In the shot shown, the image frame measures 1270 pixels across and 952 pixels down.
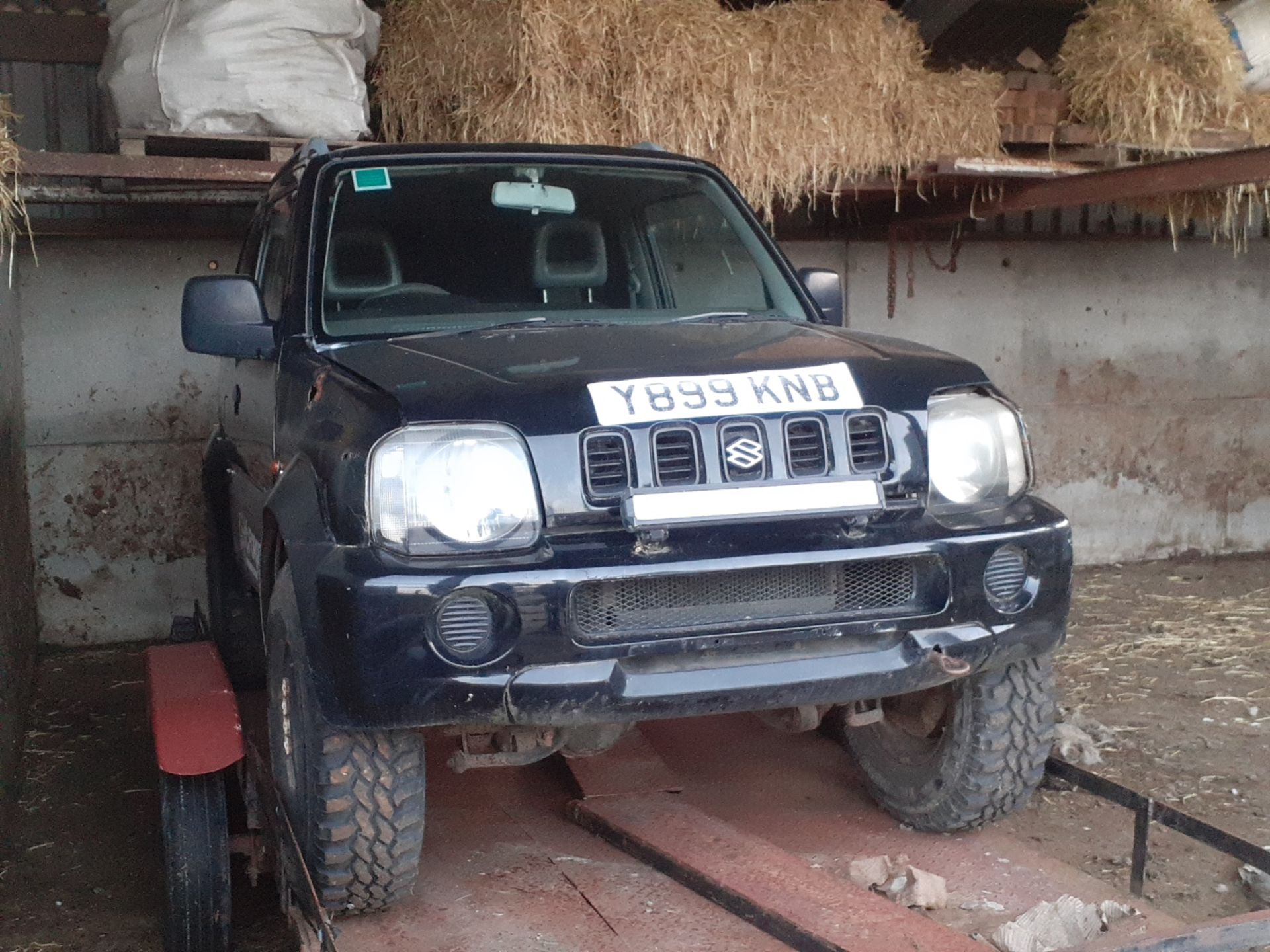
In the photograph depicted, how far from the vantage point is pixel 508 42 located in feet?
17.2

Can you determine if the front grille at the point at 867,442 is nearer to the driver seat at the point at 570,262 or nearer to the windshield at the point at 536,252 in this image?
the windshield at the point at 536,252

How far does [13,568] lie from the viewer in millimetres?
5176

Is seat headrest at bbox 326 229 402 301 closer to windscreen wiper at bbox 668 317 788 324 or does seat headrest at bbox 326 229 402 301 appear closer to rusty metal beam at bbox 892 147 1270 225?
windscreen wiper at bbox 668 317 788 324

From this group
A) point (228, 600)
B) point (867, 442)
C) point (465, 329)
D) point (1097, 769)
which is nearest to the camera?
point (867, 442)

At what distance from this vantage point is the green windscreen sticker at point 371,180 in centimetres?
349

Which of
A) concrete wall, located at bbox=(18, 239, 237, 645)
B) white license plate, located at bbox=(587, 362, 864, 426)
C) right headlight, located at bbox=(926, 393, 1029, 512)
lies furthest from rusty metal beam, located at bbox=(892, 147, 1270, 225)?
concrete wall, located at bbox=(18, 239, 237, 645)

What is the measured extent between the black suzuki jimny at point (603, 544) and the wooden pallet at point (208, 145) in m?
1.78

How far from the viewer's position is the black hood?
2.60 meters

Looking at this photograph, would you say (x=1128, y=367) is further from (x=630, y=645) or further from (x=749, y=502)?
(x=630, y=645)

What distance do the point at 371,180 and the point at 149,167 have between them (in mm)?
1891

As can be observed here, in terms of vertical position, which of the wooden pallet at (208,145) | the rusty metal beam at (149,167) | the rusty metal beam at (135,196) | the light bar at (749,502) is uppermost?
the wooden pallet at (208,145)

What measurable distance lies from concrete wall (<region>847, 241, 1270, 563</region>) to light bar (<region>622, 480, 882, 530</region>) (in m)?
5.24

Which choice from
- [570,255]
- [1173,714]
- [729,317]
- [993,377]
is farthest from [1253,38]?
[570,255]

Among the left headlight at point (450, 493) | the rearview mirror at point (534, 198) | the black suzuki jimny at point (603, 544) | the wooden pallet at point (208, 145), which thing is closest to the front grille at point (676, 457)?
the black suzuki jimny at point (603, 544)
